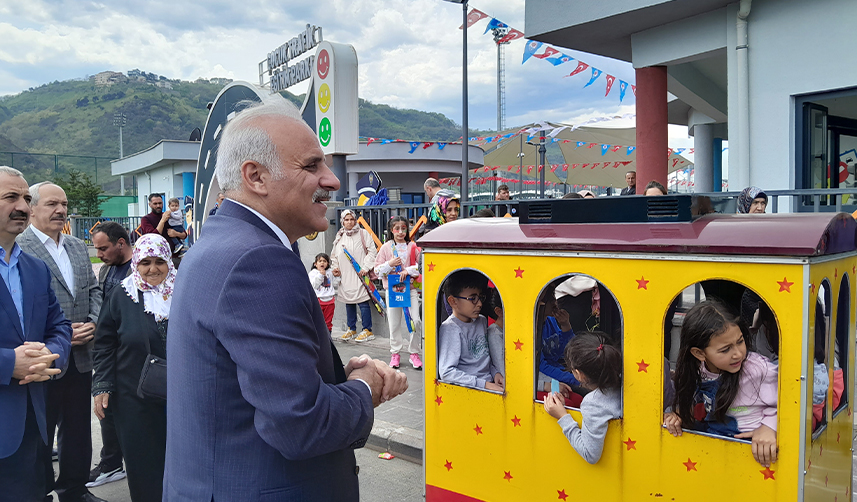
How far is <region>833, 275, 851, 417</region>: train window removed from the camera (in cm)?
287

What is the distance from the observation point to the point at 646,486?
267 centimetres

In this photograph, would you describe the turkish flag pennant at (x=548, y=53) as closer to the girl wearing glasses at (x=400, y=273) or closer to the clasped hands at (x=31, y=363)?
the girl wearing glasses at (x=400, y=273)

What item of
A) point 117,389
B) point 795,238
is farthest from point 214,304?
point 117,389

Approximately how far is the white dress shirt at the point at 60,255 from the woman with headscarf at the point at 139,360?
2.59 ft

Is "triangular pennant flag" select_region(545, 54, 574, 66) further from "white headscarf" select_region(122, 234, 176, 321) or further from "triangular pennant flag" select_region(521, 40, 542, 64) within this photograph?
"white headscarf" select_region(122, 234, 176, 321)

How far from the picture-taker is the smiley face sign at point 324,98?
33.2ft

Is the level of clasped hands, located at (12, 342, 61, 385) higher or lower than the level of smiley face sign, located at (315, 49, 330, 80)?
lower

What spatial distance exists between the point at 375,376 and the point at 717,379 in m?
1.72

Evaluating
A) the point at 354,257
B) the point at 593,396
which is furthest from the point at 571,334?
the point at 354,257

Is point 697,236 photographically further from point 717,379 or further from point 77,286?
point 77,286

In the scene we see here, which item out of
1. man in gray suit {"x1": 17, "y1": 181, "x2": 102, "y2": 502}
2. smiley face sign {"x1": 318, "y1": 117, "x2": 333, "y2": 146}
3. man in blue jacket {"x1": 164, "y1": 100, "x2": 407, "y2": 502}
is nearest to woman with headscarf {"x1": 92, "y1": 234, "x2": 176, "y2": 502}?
man in gray suit {"x1": 17, "y1": 181, "x2": 102, "y2": 502}

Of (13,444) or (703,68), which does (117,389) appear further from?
(703,68)

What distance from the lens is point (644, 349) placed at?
262 centimetres

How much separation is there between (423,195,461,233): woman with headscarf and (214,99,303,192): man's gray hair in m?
5.70
